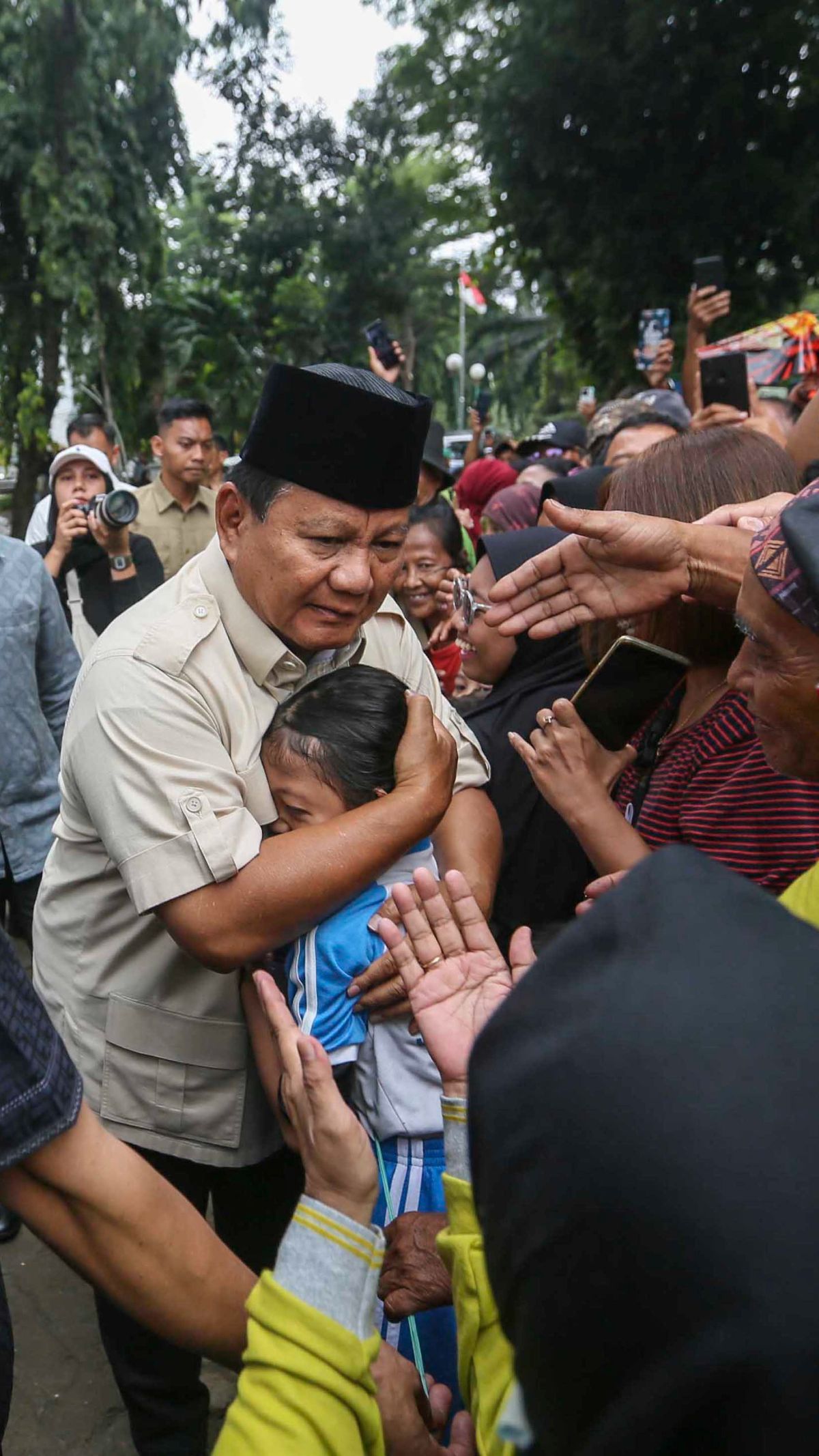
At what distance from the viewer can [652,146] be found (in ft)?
38.9

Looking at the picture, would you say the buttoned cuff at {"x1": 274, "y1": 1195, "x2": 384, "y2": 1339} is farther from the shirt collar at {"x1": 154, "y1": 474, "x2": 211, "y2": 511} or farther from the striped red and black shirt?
the shirt collar at {"x1": 154, "y1": 474, "x2": 211, "y2": 511}

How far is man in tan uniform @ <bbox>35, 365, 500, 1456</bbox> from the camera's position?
1.75 meters

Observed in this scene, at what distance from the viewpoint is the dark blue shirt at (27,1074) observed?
1196mm

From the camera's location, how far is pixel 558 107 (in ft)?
39.7

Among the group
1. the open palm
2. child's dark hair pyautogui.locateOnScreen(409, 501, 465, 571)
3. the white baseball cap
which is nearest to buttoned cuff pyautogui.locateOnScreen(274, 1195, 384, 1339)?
the open palm

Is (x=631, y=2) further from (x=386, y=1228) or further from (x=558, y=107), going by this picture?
(x=386, y=1228)

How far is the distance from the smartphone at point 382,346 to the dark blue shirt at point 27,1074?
514cm

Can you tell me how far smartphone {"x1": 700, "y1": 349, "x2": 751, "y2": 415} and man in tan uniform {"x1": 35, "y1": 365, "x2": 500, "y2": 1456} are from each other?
10.6 feet

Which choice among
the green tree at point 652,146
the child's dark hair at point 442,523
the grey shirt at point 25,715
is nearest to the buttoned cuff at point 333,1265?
the grey shirt at point 25,715

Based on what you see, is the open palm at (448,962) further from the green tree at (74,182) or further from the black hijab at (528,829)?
the green tree at (74,182)

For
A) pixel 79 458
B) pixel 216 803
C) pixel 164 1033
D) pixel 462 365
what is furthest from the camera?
pixel 462 365

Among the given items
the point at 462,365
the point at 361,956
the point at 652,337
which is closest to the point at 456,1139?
the point at 361,956

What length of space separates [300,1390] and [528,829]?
164 cm

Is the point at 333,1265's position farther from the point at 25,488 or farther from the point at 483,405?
the point at 25,488
